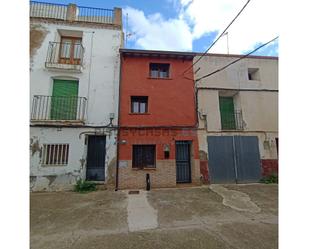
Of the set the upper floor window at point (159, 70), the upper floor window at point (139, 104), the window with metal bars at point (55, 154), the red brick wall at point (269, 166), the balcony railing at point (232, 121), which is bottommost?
the red brick wall at point (269, 166)

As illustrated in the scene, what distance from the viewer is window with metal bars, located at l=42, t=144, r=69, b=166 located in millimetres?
7766

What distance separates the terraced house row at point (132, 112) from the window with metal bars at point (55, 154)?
0.04 meters

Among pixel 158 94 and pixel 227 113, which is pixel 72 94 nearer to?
pixel 158 94

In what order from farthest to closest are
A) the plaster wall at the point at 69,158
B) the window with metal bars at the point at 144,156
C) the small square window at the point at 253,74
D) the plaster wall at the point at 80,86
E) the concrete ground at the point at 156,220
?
1. the small square window at the point at 253,74
2. the window with metal bars at the point at 144,156
3. the plaster wall at the point at 80,86
4. the plaster wall at the point at 69,158
5. the concrete ground at the point at 156,220

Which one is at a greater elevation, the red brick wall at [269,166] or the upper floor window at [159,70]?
the upper floor window at [159,70]

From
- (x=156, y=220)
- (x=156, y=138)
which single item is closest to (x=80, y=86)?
(x=156, y=138)

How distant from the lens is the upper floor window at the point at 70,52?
9.05m

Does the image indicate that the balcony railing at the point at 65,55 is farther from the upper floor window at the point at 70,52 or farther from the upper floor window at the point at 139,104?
the upper floor window at the point at 139,104

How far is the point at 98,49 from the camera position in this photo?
914 cm

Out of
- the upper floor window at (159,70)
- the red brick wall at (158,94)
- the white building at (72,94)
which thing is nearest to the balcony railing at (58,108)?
the white building at (72,94)

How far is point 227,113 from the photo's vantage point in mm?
9828
